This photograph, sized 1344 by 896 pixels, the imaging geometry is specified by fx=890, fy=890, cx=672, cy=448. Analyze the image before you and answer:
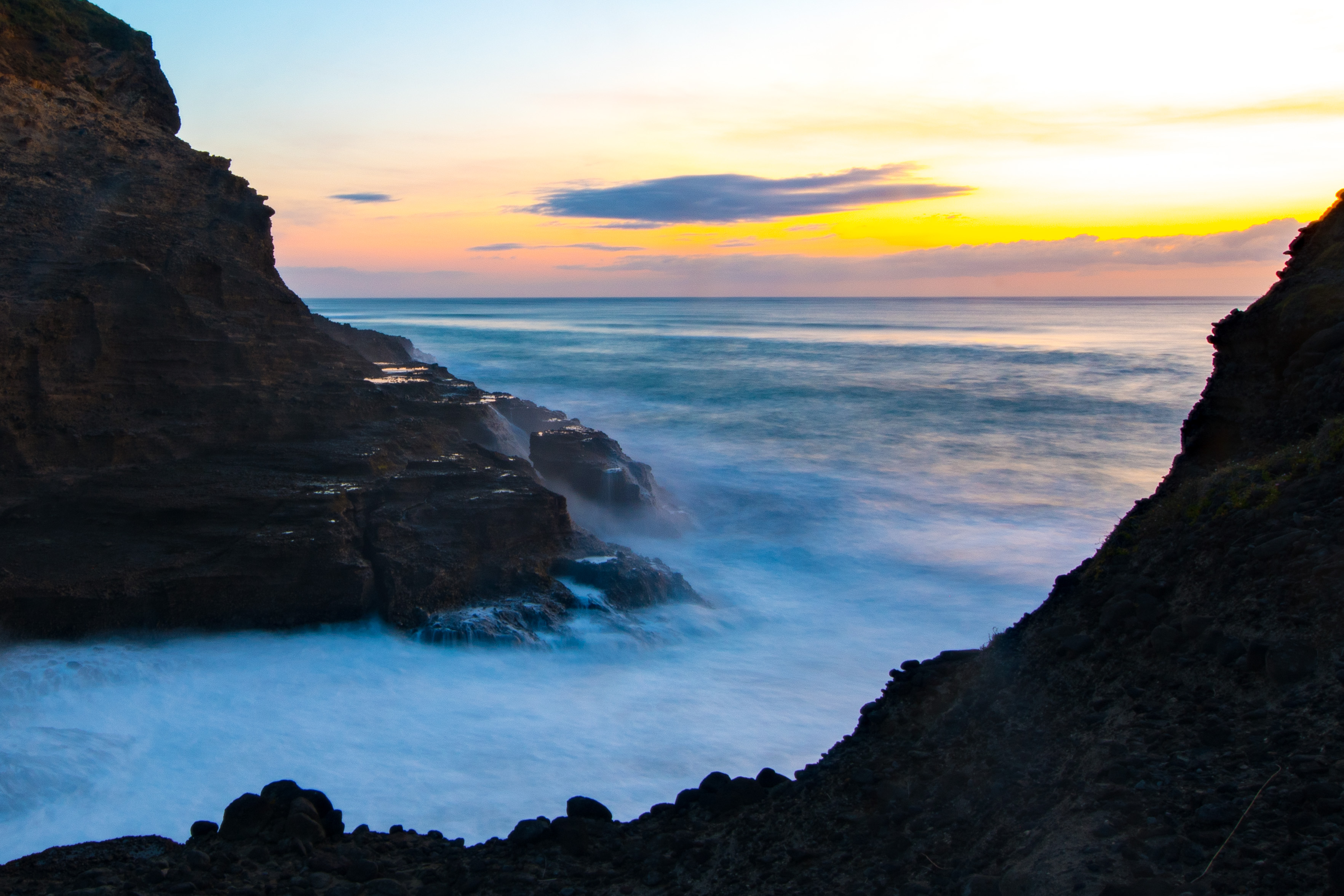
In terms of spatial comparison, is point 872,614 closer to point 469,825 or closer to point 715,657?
point 715,657

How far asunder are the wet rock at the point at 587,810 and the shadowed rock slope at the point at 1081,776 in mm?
14

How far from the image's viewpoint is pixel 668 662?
42.3ft

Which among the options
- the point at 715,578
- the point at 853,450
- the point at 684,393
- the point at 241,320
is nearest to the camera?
the point at 241,320

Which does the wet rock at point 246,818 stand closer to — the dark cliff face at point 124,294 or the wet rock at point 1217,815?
the wet rock at point 1217,815

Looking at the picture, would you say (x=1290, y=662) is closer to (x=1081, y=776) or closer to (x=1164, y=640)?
(x=1164, y=640)

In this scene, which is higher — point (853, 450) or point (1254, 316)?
point (1254, 316)

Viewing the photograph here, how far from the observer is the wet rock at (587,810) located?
6.40m

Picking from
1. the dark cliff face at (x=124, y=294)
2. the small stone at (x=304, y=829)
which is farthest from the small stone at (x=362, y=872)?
the dark cliff face at (x=124, y=294)

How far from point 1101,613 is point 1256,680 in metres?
1.20

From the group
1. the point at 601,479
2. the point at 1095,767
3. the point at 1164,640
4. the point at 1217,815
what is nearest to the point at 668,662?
the point at 601,479

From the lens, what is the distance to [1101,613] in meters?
5.98

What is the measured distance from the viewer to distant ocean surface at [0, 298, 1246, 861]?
924cm

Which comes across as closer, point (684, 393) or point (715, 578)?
point (715, 578)

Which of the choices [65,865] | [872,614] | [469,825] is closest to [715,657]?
[872,614]
